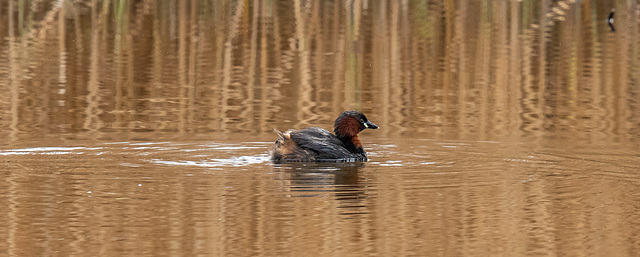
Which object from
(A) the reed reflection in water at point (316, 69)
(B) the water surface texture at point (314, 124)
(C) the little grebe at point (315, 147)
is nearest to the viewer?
(B) the water surface texture at point (314, 124)

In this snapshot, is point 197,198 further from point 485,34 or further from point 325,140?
point 485,34

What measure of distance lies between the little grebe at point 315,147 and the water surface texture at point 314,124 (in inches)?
5.2

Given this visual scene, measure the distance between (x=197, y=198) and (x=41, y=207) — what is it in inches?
36.7

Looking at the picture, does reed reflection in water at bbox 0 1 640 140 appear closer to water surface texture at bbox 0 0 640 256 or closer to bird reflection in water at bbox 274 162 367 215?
water surface texture at bbox 0 0 640 256

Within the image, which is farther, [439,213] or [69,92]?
[69,92]

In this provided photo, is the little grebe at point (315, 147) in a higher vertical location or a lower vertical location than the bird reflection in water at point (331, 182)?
higher

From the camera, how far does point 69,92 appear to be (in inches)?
496

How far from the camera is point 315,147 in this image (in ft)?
29.9

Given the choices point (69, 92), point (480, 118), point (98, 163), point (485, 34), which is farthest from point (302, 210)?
point (485, 34)

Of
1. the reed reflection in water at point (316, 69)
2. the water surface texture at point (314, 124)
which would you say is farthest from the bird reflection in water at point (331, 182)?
the reed reflection in water at point (316, 69)

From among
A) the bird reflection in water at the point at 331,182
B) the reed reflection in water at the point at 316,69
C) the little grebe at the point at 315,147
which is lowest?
the bird reflection in water at the point at 331,182

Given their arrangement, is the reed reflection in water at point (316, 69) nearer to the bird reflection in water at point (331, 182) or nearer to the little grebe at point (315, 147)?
the little grebe at point (315, 147)

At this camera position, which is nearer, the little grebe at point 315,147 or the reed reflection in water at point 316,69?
the little grebe at point 315,147

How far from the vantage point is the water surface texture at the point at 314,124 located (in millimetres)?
6434
